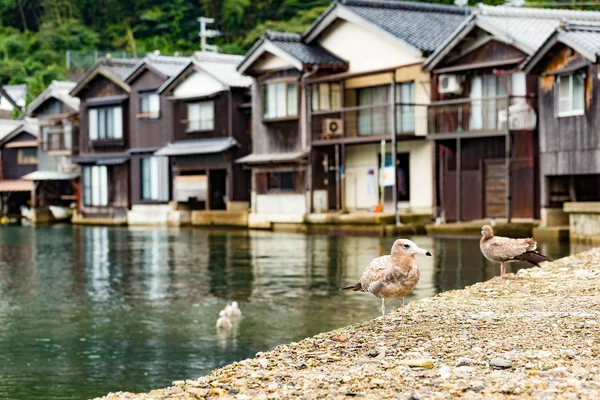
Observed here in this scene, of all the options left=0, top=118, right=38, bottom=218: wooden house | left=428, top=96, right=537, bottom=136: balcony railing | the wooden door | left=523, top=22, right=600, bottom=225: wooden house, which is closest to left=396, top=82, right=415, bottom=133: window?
left=428, top=96, right=537, bottom=136: balcony railing

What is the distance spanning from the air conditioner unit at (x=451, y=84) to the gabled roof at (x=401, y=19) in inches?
83.5

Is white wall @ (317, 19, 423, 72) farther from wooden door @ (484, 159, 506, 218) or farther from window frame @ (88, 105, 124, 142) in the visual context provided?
window frame @ (88, 105, 124, 142)

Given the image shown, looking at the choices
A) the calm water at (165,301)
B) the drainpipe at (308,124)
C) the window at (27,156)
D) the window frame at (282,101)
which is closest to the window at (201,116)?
the window frame at (282,101)

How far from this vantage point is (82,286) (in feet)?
76.1

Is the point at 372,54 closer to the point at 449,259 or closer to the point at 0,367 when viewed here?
the point at 449,259

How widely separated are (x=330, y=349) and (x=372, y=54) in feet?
108

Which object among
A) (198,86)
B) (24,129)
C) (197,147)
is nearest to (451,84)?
(198,86)

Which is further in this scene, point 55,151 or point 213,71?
point 55,151

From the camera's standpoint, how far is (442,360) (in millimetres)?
8391

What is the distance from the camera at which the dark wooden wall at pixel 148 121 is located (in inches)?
2026

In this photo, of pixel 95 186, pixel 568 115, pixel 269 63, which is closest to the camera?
pixel 568 115

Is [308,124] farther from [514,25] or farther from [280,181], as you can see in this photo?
[514,25]

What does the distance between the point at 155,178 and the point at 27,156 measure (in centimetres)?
1395

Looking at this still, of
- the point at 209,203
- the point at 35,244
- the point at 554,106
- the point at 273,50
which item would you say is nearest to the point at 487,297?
the point at 554,106
